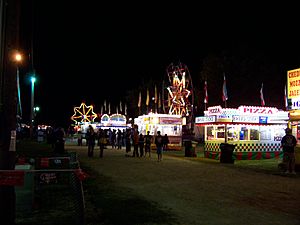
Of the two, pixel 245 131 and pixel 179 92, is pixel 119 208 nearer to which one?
pixel 245 131

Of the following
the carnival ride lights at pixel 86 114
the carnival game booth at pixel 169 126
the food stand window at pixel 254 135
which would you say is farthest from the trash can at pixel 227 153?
the carnival ride lights at pixel 86 114

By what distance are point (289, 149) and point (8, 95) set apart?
12.6 meters

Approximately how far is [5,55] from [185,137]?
41701mm

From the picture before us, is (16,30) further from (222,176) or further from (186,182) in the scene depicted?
(222,176)

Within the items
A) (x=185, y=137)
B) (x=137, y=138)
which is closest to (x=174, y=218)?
(x=137, y=138)

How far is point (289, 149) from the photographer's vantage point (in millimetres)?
15602

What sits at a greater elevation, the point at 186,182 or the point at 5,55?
the point at 5,55

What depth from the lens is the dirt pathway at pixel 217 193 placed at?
25.2ft

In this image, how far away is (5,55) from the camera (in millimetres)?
6125

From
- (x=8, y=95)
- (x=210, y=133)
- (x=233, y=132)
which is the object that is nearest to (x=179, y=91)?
(x=210, y=133)

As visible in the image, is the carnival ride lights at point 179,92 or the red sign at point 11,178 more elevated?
the carnival ride lights at point 179,92

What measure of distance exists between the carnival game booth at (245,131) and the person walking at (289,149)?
586 cm

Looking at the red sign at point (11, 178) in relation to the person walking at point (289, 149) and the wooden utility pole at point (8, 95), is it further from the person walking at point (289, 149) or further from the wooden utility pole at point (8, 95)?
the person walking at point (289, 149)

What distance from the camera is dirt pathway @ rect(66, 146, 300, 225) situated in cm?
770
